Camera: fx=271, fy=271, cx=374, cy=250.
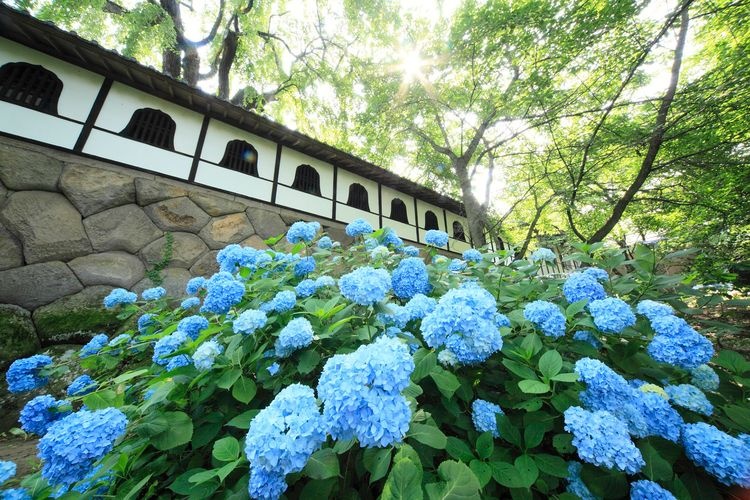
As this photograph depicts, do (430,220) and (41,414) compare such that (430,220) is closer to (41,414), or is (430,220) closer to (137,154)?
(137,154)

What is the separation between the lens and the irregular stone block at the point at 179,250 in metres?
5.58

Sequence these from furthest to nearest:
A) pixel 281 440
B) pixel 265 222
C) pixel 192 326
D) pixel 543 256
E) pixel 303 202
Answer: pixel 303 202 → pixel 265 222 → pixel 543 256 → pixel 192 326 → pixel 281 440

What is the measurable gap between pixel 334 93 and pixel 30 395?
11101 millimetres

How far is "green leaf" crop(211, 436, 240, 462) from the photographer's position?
0.87m

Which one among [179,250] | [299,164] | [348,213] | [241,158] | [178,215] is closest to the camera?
[179,250]

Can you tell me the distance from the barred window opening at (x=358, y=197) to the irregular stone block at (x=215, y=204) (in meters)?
3.35

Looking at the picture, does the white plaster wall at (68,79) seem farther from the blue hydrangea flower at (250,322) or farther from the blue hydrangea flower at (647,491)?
the blue hydrangea flower at (647,491)

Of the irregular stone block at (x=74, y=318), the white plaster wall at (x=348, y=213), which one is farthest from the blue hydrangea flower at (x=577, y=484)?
the white plaster wall at (x=348, y=213)

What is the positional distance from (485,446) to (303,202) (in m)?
7.47

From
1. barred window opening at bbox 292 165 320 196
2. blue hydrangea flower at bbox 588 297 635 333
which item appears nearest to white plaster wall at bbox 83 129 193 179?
barred window opening at bbox 292 165 320 196

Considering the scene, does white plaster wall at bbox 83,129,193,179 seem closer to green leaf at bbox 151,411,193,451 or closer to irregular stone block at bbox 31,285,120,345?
irregular stone block at bbox 31,285,120,345

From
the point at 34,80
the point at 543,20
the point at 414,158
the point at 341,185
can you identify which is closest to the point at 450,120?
the point at 414,158

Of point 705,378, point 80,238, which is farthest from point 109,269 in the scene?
point 705,378

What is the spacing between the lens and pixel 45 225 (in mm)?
4758
